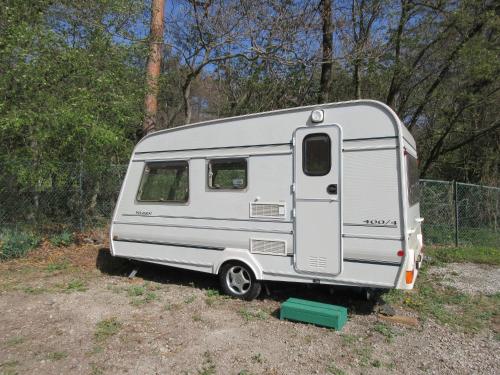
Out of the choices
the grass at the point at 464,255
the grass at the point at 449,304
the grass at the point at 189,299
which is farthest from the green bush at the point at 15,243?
the grass at the point at 464,255

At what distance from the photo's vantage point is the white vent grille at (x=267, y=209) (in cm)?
524

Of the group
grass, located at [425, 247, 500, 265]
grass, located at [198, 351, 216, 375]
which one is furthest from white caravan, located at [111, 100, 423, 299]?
grass, located at [425, 247, 500, 265]

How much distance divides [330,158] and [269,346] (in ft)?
7.41

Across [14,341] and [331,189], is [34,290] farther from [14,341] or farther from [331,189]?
[331,189]

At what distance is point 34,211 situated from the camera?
29.0 feet

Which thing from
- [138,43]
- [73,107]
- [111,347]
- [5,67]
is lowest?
[111,347]

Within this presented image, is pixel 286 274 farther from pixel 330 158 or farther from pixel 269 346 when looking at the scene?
pixel 330 158

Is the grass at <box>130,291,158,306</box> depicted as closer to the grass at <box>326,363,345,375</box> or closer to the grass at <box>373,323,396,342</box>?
the grass at <box>326,363,345,375</box>

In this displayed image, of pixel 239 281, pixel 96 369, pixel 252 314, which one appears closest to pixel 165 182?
pixel 239 281

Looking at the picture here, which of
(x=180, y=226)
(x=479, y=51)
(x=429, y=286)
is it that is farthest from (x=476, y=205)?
(x=180, y=226)

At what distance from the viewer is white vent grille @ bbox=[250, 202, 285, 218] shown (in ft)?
17.2

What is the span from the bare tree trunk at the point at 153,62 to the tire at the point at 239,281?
583 cm

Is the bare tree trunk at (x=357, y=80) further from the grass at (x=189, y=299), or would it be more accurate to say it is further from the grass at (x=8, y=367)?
the grass at (x=8, y=367)

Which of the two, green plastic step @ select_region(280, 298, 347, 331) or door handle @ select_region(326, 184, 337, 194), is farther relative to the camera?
door handle @ select_region(326, 184, 337, 194)
